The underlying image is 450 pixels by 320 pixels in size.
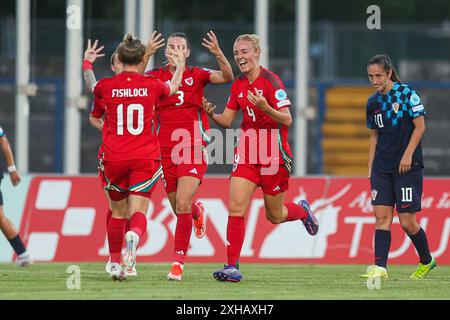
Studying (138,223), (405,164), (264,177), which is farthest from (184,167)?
(405,164)

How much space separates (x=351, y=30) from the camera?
28.0 metres

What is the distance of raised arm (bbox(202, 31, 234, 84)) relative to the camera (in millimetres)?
12430

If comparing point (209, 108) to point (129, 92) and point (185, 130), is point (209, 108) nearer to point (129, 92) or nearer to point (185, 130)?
point (185, 130)

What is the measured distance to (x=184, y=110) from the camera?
42.4 ft

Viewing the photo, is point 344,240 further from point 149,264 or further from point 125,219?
point 125,219

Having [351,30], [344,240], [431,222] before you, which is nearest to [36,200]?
[344,240]

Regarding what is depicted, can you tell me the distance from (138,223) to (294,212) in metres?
2.55

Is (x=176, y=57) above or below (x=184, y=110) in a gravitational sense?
above

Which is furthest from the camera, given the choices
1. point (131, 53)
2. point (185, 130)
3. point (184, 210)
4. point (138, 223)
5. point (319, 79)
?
point (319, 79)

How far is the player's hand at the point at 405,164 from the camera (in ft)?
41.5

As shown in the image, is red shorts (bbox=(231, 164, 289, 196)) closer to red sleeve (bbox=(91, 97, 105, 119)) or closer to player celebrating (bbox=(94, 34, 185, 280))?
player celebrating (bbox=(94, 34, 185, 280))

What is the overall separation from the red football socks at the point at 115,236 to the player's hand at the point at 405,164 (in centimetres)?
278
